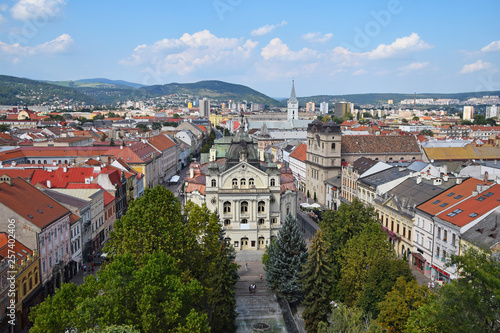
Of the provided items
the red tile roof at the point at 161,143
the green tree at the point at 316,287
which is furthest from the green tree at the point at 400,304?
the red tile roof at the point at 161,143

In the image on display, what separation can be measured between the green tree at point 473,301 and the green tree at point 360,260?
15.5 metres

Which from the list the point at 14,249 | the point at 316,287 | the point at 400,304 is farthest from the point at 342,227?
the point at 14,249

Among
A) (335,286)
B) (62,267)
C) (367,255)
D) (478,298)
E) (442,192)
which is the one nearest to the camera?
(478,298)

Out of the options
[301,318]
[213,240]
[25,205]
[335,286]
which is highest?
[25,205]

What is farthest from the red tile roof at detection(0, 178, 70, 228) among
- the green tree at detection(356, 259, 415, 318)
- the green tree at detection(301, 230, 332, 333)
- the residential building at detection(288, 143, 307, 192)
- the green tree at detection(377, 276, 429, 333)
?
the residential building at detection(288, 143, 307, 192)

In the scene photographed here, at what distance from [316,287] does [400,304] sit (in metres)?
8.01

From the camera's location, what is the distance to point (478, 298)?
23828mm

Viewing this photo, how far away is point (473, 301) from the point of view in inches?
946

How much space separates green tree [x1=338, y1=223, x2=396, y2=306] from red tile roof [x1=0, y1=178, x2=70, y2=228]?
28.3 meters

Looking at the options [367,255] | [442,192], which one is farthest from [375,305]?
[442,192]

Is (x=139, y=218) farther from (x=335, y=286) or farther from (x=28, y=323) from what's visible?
(x=335, y=286)

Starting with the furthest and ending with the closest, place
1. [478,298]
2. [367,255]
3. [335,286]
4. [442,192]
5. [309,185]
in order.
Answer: [309,185] → [442,192] → [335,286] → [367,255] → [478,298]

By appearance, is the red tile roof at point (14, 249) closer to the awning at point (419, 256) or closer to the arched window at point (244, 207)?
the arched window at point (244, 207)

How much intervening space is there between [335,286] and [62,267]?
27698 millimetres
